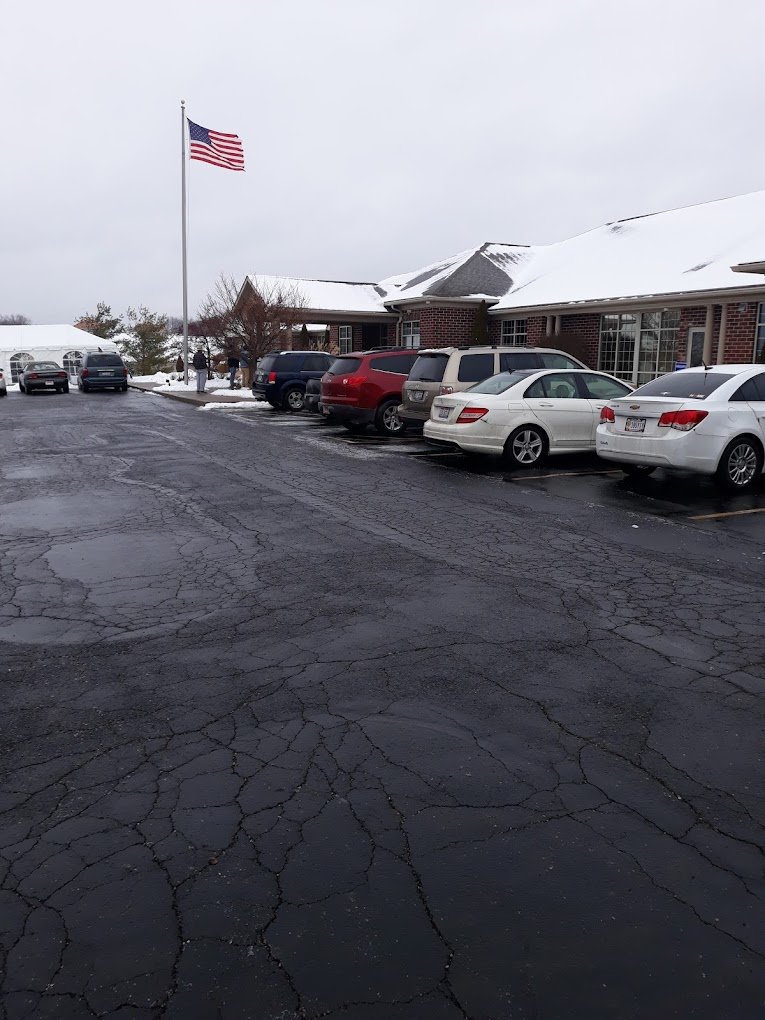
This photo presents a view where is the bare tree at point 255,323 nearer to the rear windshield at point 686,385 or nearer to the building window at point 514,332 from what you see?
the building window at point 514,332

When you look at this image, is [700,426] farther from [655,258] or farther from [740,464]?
[655,258]

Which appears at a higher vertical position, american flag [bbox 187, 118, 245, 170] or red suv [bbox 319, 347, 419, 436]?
american flag [bbox 187, 118, 245, 170]

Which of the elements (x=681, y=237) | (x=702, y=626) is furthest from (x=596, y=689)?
(x=681, y=237)

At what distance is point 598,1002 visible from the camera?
2434 millimetres

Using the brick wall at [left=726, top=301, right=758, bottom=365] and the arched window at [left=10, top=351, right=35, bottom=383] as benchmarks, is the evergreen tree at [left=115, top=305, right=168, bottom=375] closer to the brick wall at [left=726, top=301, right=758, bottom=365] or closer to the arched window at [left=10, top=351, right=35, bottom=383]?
the arched window at [left=10, top=351, right=35, bottom=383]

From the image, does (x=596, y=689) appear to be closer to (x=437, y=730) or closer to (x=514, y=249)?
(x=437, y=730)

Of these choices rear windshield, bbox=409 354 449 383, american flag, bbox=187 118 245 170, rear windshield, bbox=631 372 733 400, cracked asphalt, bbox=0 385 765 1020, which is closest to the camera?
cracked asphalt, bbox=0 385 765 1020

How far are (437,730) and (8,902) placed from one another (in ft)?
6.44

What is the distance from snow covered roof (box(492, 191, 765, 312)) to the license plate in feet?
34.1

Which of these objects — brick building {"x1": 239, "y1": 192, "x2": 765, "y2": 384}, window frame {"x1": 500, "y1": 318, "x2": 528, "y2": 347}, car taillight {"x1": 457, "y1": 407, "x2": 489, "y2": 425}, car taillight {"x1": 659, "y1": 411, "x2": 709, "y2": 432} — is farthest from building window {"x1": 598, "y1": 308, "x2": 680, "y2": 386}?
car taillight {"x1": 659, "y1": 411, "x2": 709, "y2": 432}

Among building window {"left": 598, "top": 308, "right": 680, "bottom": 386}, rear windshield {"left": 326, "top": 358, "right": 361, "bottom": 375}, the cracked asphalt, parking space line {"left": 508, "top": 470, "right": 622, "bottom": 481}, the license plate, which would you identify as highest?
building window {"left": 598, "top": 308, "right": 680, "bottom": 386}

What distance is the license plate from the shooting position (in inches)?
420

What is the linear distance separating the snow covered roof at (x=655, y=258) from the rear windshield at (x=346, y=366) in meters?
9.01

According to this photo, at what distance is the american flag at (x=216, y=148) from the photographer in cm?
3002
